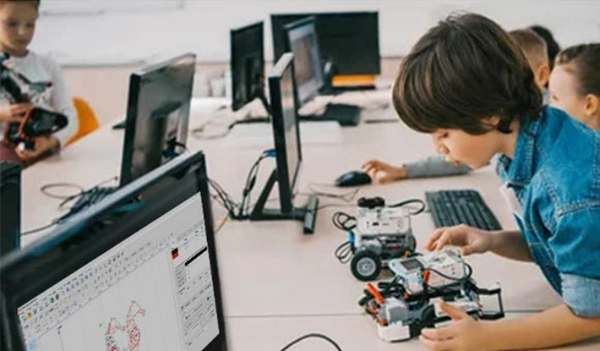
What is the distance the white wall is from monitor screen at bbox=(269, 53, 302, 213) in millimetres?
2337

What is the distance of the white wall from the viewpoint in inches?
164

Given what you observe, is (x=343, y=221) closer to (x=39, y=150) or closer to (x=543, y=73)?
(x=543, y=73)

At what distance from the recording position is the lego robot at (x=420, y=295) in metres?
1.33

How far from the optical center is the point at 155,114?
1817 millimetres

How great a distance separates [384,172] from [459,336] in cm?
105

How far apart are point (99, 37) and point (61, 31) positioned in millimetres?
249

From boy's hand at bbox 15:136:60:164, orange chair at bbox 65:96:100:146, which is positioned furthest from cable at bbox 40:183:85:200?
orange chair at bbox 65:96:100:146

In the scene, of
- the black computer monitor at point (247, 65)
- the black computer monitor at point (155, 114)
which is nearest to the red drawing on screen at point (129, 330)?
the black computer monitor at point (155, 114)

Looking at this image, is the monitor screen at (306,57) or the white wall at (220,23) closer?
the monitor screen at (306,57)

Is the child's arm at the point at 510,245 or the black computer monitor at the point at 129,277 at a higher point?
the black computer monitor at the point at 129,277

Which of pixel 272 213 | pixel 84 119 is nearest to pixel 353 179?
pixel 272 213

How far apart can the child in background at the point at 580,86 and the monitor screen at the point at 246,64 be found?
1.25m

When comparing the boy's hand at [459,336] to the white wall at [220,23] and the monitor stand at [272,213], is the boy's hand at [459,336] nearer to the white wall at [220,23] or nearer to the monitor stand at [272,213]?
the monitor stand at [272,213]

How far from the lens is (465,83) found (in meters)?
1.29
